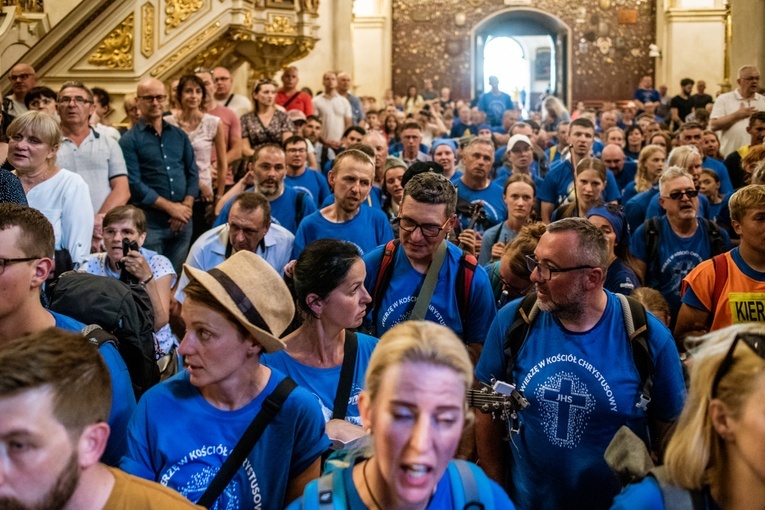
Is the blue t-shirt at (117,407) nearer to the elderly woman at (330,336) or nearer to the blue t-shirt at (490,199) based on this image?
the elderly woman at (330,336)

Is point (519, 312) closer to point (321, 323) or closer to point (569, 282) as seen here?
point (569, 282)

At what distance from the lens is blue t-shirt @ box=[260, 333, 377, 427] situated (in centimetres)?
376

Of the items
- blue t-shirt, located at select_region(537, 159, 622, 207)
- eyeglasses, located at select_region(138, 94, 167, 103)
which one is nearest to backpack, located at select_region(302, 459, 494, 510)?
eyeglasses, located at select_region(138, 94, 167, 103)

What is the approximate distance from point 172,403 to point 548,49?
4056cm

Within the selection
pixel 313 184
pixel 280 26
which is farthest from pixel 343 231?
pixel 280 26

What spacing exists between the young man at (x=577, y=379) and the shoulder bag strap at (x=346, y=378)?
1.85ft

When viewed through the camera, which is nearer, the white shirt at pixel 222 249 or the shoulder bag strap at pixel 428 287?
the shoulder bag strap at pixel 428 287

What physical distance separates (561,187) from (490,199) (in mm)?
1143

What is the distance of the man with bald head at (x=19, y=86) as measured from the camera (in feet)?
31.8

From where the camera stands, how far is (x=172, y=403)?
306cm

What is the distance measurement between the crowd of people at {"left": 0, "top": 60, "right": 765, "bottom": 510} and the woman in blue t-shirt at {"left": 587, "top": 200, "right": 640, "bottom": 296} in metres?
0.02

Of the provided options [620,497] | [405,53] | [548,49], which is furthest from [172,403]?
[548,49]

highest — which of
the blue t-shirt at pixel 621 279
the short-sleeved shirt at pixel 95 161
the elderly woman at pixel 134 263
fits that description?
the short-sleeved shirt at pixel 95 161

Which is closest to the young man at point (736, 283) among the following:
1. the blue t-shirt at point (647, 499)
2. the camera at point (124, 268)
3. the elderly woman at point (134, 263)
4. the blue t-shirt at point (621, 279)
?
the blue t-shirt at point (621, 279)
